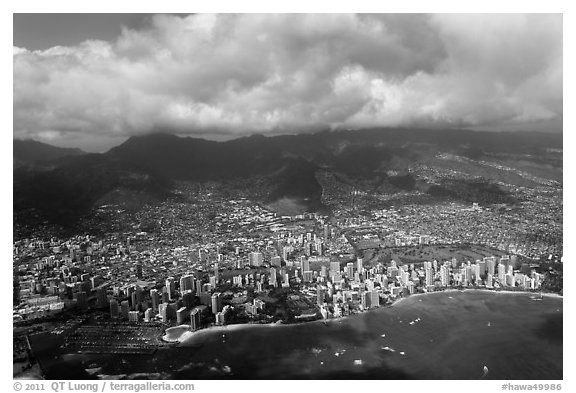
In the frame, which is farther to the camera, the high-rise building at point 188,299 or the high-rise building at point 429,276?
the high-rise building at point 429,276

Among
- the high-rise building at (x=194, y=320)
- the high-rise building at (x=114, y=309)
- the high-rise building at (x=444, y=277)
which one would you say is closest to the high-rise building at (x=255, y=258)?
the high-rise building at (x=194, y=320)

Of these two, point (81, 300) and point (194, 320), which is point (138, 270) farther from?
point (194, 320)

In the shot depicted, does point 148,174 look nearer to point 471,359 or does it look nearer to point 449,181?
point 449,181

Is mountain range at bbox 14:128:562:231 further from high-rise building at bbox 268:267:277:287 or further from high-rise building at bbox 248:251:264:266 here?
high-rise building at bbox 268:267:277:287

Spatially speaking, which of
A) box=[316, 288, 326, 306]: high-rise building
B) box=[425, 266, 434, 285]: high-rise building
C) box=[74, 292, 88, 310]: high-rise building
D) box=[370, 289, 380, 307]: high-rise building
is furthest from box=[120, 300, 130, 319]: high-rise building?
box=[425, 266, 434, 285]: high-rise building

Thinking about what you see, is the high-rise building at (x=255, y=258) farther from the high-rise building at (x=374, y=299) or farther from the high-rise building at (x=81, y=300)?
the high-rise building at (x=81, y=300)

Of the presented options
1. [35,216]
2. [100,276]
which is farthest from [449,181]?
[35,216]

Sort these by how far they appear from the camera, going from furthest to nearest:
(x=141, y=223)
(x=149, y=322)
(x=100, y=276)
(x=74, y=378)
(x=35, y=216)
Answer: (x=141, y=223), (x=35, y=216), (x=100, y=276), (x=149, y=322), (x=74, y=378)

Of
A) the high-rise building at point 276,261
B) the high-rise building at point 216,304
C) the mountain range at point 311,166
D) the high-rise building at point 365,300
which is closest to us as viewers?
the high-rise building at point 216,304

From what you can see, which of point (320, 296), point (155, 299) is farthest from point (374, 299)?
point (155, 299)
